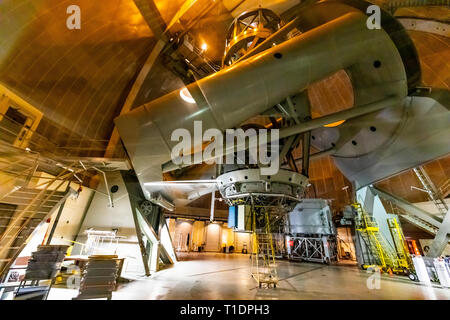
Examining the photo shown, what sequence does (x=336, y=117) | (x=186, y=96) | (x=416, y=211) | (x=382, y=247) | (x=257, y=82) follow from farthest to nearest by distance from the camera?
(x=416, y=211)
(x=382, y=247)
(x=336, y=117)
(x=186, y=96)
(x=257, y=82)

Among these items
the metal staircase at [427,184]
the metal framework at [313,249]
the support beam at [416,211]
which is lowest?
the metal framework at [313,249]

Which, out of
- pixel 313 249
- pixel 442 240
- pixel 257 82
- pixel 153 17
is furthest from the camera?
pixel 313 249

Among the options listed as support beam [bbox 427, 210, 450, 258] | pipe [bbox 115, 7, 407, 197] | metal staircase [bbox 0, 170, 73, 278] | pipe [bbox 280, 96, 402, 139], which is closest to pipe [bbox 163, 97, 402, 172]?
pipe [bbox 280, 96, 402, 139]

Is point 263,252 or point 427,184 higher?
point 427,184

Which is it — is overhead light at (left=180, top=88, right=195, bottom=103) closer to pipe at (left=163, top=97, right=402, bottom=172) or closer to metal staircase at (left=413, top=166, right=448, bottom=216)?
pipe at (left=163, top=97, right=402, bottom=172)

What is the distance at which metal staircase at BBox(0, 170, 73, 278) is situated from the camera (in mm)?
3939

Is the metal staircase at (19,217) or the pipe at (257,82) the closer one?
the metal staircase at (19,217)

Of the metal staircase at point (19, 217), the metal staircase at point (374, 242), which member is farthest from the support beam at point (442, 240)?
the metal staircase at point (19, 217)

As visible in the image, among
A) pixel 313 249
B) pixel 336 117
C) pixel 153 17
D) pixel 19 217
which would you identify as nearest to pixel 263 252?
pixel 336 117

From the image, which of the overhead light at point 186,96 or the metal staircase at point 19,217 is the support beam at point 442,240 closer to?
the overhead light at point 186,96

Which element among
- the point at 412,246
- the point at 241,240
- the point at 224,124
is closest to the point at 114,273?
A: the point at 224,124

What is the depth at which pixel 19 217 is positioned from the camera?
12.8 ft

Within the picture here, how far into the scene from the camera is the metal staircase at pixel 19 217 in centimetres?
394

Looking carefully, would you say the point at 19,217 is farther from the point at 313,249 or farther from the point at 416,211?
the point at 313,249
